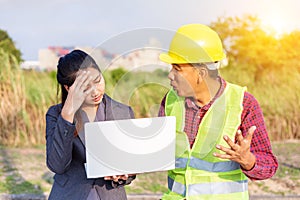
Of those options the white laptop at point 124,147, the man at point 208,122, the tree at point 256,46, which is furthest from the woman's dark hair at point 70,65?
the tree at point 256,46

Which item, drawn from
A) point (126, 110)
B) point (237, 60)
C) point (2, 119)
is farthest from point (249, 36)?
point (126, 110)

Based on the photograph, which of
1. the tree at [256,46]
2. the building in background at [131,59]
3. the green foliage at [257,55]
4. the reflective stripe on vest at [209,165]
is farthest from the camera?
the tree at [256,46]

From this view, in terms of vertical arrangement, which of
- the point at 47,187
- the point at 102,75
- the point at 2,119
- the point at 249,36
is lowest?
the point at 47,187

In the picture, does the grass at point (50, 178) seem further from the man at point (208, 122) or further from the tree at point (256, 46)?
the tree at point (256, 46)

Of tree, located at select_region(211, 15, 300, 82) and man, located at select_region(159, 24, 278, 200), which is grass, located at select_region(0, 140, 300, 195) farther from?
tree, located at select_region(211, 15, 300, 82)

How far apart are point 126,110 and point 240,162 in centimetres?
67

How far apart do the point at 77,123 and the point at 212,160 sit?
678 millimetres

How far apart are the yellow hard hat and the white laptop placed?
30cm

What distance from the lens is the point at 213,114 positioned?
272 centimetres

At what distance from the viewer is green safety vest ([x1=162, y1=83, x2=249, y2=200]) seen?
2.68m

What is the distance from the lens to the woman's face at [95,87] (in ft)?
8.75

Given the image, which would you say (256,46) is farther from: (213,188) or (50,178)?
(213,188)

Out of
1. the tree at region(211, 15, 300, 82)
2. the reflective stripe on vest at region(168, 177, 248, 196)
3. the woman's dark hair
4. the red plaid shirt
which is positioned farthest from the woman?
the tree at region(211, 15, 300, 82)

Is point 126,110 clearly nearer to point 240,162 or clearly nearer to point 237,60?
point 240,162
